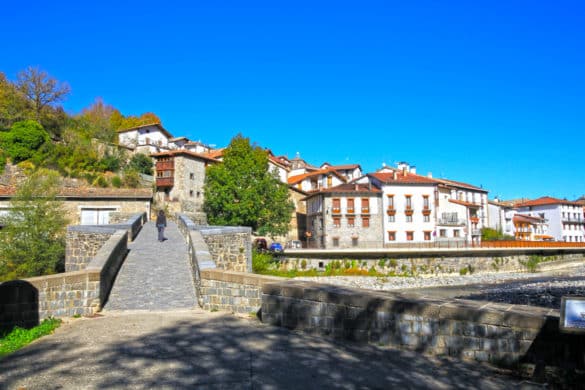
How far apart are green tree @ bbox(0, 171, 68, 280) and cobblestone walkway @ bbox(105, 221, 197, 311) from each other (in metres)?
4.94

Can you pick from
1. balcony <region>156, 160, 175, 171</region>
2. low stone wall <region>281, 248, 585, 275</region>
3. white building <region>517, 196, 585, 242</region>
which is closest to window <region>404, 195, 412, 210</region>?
low stone wall <region>281, 248, 585, 275</region>

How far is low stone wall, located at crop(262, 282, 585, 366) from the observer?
5754 mm

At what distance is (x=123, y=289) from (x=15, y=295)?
3805mm

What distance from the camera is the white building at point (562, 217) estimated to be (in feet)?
278

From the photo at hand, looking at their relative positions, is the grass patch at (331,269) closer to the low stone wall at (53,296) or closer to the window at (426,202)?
the window at (426,202)

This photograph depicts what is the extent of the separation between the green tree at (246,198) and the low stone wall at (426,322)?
1401 inches

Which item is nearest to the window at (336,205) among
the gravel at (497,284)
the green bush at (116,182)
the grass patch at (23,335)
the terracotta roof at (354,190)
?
the terracotta roof at (354,190)

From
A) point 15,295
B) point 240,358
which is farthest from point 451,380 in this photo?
point 15,295

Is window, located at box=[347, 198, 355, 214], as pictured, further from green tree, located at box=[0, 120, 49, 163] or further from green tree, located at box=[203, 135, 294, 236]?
green tree, located at box=[0, 120, 49, 163]

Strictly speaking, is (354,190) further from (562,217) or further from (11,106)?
(562,217)

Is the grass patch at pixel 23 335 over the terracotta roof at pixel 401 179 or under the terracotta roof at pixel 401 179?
under

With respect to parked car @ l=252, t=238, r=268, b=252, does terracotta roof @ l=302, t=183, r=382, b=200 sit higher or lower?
higher

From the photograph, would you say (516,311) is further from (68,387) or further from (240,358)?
(68,387)

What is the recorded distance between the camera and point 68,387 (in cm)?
519
